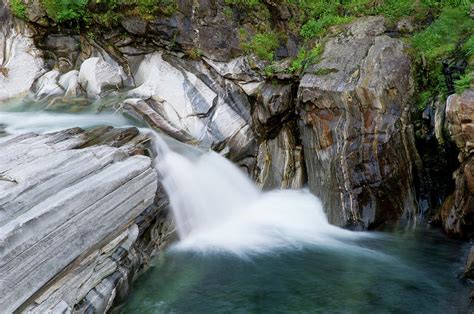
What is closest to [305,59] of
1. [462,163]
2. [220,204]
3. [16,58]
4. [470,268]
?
[220,204]

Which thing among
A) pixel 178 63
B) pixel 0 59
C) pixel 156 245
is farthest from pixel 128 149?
pixel 0 59

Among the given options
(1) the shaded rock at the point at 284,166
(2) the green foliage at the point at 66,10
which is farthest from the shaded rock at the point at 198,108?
(2) the green foliage at the point at 66,10

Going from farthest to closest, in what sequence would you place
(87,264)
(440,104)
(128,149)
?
(440,104), (128,149), (87,264)

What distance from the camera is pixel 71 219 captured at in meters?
5.74

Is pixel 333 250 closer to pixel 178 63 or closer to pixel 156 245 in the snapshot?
pixel 156 245

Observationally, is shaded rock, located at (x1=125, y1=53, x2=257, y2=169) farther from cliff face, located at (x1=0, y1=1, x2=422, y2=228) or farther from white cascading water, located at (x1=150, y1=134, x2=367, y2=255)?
white cascading water, located at (x1=150, y1=134, x2=367, y2=255)

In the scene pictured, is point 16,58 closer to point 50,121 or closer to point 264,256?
point 50,121

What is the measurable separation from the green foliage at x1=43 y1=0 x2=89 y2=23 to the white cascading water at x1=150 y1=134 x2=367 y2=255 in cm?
532

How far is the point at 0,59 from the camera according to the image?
12414 mm

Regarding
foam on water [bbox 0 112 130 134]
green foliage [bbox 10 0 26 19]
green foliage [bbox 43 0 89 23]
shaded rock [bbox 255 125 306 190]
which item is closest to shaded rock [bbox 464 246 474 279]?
shaded rock [bbox 255 125 306 190]

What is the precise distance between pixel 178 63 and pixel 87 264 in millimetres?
6437

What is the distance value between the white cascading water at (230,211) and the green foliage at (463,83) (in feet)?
10.7

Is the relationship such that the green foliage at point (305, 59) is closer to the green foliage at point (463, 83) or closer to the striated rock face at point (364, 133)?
the striated rock face at point (364, 133)

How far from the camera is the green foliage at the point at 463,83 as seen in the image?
26.0 ft
